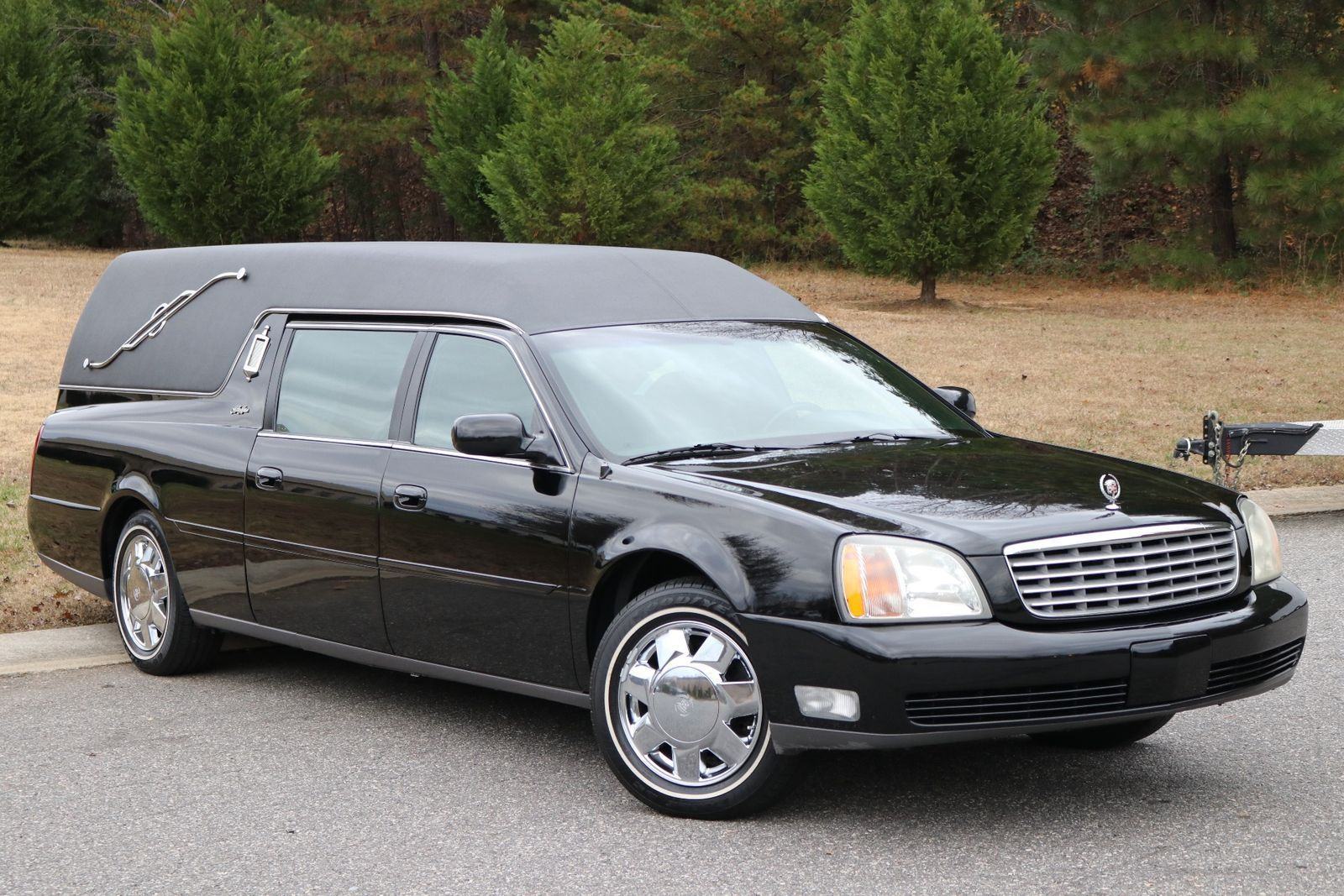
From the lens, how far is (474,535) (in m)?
5.31

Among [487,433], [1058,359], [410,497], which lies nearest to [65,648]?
[410,497]

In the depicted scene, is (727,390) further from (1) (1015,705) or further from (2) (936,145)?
(2) (936,145)

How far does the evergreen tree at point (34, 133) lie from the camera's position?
4588 cm

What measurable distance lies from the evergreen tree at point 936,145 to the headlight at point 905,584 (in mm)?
24149

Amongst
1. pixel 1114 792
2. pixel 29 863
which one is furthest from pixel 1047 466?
pixel 29 863

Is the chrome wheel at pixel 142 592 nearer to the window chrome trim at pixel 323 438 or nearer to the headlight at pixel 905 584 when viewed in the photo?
the window chrome trim at pixel 323 438

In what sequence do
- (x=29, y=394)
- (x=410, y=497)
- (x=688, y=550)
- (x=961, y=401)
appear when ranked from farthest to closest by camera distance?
(x=29, y=394)
(x=961, y=401)
(x=410, y=497)
(x=688, y=550)

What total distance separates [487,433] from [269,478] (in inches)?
55.4

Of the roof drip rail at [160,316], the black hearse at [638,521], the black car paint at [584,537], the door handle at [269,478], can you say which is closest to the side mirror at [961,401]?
the black hearse at [638,521]

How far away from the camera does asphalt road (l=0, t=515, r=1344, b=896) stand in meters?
4.22

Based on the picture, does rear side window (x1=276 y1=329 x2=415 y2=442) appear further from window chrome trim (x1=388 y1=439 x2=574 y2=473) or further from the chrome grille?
the chrome grille

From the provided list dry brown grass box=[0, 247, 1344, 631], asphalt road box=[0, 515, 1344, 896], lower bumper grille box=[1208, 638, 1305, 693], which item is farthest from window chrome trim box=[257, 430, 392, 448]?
lower bumper grille box=[1208, 638, 1305, 693]

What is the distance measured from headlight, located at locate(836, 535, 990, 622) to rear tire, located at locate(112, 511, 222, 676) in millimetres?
3341

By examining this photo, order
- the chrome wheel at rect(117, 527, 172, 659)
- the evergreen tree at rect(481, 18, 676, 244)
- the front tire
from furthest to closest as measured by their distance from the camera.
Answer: the evergreen tree at rect(481, 18, 676, 244)
the chrome wheel at rect(117, 527, 172, 659)
the front tire
